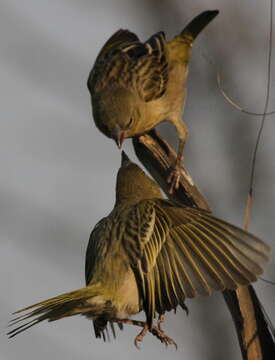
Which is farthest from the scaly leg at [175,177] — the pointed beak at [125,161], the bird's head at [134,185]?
the pointed beak at [125,161]

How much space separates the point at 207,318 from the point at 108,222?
3.09ft

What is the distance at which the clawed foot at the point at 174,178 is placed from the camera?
5180 millimetres

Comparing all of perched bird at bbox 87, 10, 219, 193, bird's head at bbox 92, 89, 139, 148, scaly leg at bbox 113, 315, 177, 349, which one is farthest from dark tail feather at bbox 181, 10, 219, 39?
scaly leg at bbox 113, 315, 177, 349

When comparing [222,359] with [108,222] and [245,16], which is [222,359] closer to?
[108,222]

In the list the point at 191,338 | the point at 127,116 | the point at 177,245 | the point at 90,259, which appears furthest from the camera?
the point at 191,338

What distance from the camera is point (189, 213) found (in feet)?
16.4

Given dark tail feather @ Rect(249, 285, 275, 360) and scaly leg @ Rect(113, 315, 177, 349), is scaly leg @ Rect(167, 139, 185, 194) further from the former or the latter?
dark tail feather @ Rect(249, 285, 275, 360)

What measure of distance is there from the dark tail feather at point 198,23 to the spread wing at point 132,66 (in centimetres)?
22

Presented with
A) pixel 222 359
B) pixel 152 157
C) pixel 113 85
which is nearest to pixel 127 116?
pixel 113 85

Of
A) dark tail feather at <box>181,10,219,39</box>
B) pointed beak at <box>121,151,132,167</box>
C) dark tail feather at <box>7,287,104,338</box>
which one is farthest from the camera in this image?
dark tail feather at <box>181,10,219,39</box>

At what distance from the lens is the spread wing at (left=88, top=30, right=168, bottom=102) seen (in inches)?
269

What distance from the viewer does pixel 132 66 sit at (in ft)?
23.1

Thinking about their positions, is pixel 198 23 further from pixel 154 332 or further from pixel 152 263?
pixel 154 332

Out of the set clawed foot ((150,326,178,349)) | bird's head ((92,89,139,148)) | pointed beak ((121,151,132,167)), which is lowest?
clawed foot ((150,326,178,349))
